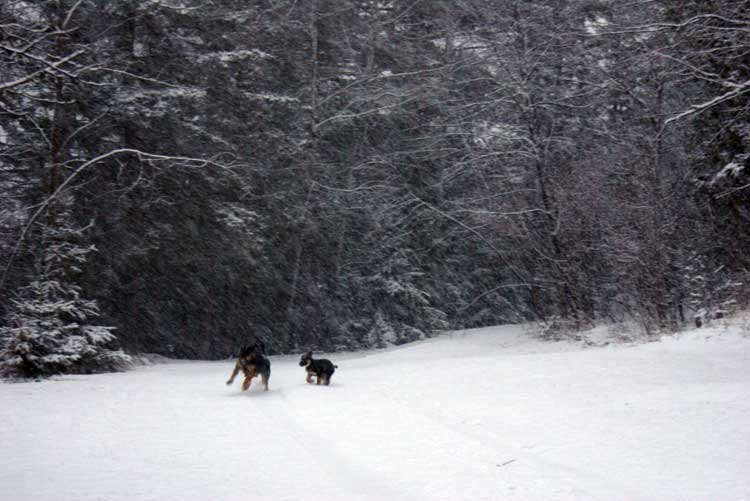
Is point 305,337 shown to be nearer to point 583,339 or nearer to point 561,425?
point 583,339

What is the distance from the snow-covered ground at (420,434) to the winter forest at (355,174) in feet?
11.3

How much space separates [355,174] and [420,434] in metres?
21.0

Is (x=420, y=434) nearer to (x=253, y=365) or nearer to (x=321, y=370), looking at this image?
(x=253, y=365)

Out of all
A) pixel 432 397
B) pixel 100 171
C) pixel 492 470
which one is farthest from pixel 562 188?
pixel 100 171

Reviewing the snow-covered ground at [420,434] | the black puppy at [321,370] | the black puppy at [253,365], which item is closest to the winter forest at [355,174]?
the snow-covered ground at [420,434]

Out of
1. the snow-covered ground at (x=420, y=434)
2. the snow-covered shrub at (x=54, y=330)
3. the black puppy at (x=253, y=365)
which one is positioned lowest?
the snow-covered ground at (x=420, y=434)

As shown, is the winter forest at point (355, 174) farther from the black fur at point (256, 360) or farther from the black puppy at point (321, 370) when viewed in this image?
the black puppy at point (321, 370)

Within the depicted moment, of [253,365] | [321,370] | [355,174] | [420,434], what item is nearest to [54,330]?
[253,365]

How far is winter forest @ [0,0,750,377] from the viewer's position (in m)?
14.4

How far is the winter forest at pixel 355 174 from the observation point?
14.4 meters

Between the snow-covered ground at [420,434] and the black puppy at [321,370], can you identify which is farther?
the black puppy at [321,370]

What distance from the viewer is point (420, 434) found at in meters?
7.24

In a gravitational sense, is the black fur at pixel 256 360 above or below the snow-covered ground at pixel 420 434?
above

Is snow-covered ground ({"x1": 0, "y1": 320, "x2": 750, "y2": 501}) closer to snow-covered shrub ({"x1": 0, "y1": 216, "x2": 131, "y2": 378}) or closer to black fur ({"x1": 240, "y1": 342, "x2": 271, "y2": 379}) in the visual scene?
black fur ({"x1": 240, "y1": 342, "x2": 271, "y2": 379})
